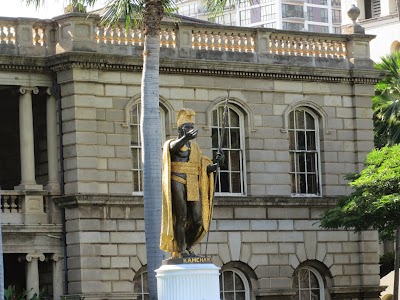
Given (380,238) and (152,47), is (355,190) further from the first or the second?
(152,47)

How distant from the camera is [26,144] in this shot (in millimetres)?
40156

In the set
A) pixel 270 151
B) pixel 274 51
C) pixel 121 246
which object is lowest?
pixel 121 246

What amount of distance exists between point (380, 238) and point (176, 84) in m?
10.3

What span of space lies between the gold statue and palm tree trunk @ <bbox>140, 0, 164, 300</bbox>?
19.2 ft

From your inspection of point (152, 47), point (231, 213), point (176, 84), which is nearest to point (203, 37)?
point (176, 84)

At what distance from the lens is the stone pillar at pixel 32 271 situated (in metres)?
→ 39.6

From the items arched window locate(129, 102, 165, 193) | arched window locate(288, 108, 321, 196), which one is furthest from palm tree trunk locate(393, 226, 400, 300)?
arched window locate(129, 102, 165, 193)

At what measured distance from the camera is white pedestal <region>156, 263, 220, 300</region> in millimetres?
26578

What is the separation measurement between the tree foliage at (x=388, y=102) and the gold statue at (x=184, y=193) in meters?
21.4

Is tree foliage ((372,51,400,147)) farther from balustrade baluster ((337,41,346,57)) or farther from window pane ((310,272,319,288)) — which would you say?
window pane ((310,272,319,288))

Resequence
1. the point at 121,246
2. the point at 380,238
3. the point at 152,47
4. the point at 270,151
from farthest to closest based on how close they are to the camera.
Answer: the point at 380,238, the point at 270,151, the point at 121,246, the point at 152,47

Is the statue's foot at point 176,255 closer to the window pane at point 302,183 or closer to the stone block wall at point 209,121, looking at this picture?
the stone block wall at point 209,121

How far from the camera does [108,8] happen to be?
36.5 meters

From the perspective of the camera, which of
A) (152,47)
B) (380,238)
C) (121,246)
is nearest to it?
(152,47)
